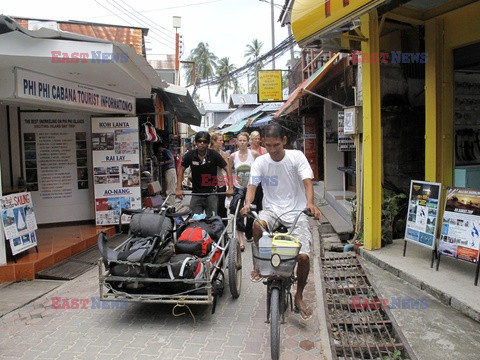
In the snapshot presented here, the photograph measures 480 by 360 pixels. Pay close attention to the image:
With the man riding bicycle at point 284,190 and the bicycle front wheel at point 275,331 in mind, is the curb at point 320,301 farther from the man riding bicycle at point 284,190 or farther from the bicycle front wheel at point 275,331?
the bicycle front wheel at point 275,331

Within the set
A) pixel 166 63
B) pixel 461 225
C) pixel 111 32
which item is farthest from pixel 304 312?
pixel 166 63

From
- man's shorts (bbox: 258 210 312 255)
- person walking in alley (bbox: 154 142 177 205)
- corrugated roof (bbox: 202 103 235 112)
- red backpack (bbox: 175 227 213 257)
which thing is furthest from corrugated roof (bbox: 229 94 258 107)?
man's shorts (bbox: 258 210 312 255)

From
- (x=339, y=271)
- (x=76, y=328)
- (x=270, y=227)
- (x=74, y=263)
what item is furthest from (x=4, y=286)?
(x=339, y=271)

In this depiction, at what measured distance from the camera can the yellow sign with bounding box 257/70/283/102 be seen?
18359 mm

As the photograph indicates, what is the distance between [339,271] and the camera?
18.3 ft

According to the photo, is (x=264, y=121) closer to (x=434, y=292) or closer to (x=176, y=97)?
(x=176, y=97)

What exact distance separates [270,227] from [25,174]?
5.82 m

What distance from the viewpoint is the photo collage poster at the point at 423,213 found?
16.6ft

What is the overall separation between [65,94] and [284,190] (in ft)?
13.5

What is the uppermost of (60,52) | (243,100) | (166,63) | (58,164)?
(166,63)

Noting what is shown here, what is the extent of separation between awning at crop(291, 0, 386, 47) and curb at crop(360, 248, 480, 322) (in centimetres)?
315

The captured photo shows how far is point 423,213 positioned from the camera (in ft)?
17.2

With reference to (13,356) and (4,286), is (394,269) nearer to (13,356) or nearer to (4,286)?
(13,356)

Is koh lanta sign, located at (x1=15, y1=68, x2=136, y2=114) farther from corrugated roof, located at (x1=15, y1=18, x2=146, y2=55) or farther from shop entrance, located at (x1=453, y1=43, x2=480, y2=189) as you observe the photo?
shop entrance, located at (x1=453, y1=43, x2=480, y2=189)
